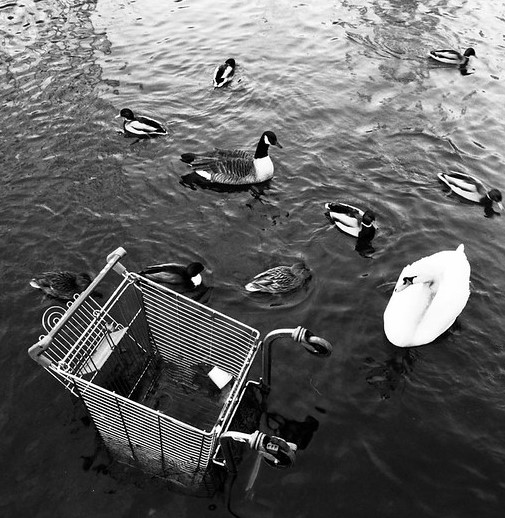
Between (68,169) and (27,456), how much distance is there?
23.0 feet

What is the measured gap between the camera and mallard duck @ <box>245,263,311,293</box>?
8484mm

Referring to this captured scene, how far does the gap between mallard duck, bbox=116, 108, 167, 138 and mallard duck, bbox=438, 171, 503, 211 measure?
708 centimetres

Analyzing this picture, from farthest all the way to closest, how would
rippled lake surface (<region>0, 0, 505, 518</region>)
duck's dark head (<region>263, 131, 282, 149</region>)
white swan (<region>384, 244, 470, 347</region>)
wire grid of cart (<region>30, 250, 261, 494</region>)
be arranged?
duck's dark head (<region>263, 131, 282, 149</region>) < white swan (<region>384, 244, 470, 347</region>) < rippled lake surface (<region>0, 0, 505, 518</region>) < wire grid of cart (<region>30, 250, 261, 494</region>)

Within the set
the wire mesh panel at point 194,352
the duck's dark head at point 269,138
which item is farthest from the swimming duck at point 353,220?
the wire mesh panel at point 194,352

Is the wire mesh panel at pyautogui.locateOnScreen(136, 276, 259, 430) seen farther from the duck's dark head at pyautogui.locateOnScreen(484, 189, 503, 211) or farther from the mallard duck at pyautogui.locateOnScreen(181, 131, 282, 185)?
the duck's dark head at pyautogui.locateOnScreen(484, 189, 503, 211)

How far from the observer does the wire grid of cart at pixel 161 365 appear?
569 centimetres

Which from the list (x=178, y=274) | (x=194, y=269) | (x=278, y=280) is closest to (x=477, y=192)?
Result: (x=278, y=280)

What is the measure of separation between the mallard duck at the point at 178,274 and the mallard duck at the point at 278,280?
90 centimetres

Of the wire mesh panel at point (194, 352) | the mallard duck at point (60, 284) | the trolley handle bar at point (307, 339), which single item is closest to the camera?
the trolley handle bar at point (307, 339)

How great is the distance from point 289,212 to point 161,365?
15.8 feet

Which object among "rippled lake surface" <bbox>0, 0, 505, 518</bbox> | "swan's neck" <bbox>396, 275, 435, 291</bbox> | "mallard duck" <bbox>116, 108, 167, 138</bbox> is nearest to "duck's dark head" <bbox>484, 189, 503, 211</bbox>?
"rippled lake surface" <bbox>0, 0, 505, 518</bbox>

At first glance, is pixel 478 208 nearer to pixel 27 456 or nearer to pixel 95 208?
pixel 95 208

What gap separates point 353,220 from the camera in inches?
379

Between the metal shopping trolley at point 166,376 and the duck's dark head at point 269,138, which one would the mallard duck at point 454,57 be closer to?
the duck's dark head at point 269,138
